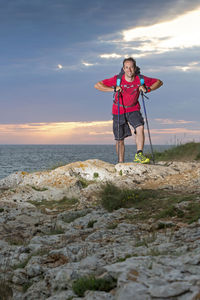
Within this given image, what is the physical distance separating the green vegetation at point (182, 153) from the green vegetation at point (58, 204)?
10.7m

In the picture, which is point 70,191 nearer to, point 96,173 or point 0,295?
point 96,173

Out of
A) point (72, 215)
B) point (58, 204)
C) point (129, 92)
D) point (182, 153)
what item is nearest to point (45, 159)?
point (182, 153)

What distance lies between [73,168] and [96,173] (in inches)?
41.8

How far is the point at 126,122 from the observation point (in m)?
13.6

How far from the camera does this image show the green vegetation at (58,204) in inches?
400

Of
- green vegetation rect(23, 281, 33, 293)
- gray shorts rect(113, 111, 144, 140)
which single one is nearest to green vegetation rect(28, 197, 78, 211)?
gray shorts rect(113, 111, 144, 140)

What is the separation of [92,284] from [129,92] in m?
10.3

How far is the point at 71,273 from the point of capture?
395cm

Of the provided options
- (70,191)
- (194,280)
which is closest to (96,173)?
(70,191)

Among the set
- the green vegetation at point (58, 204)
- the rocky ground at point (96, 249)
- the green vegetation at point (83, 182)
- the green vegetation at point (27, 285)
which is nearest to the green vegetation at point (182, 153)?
the green vegetation at point (83, 182)

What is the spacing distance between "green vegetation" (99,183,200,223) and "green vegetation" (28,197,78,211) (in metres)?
1.58

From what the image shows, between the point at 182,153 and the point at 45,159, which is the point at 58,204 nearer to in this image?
the point at 182,153

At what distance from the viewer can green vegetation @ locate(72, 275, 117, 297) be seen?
3.41 m

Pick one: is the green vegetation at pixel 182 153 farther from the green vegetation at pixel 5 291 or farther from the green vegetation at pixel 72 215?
the green vegetation at pixel 5 291
